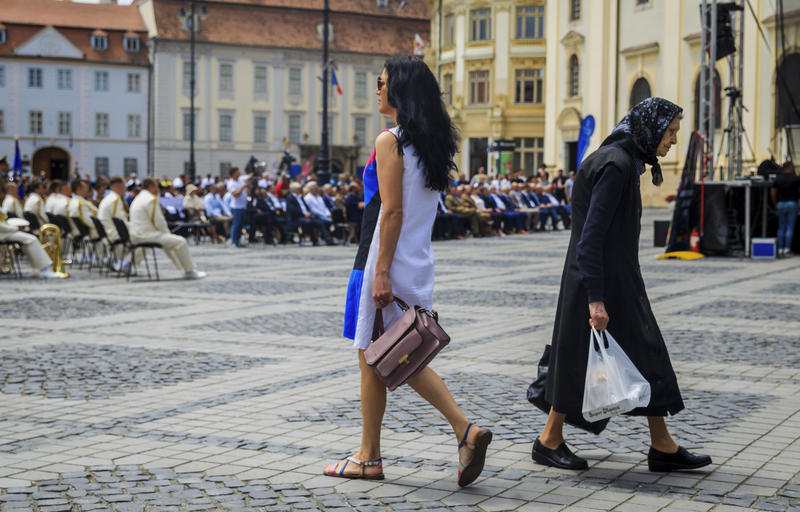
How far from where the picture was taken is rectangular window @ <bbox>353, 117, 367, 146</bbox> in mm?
84250

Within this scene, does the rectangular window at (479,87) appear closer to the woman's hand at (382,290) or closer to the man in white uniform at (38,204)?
the man in white uniform at (38,204)

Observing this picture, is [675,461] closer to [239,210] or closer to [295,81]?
[239,210]

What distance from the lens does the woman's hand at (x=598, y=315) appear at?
5.24 metres

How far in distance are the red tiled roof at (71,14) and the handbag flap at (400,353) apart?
78656 millimetres

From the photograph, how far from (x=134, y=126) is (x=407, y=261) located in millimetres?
77311

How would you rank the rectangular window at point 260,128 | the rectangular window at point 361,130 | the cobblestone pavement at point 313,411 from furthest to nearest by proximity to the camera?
1. the rectangular window at point 361,130
2. the rectangular window at point 260,128
3. the cobblestone pavement at point 313,411

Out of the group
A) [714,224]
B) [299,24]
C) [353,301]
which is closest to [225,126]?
[299,24]

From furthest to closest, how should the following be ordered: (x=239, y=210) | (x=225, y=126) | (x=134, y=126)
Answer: (x=225, y=126) < (x=134, y=126) < (x=239, y=210)


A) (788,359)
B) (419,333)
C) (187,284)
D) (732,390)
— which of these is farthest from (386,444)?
(187,284)

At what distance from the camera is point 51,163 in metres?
79.4

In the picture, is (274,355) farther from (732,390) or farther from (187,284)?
(187,284)

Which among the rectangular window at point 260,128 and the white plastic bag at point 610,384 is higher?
the rectangular window at point 260,128

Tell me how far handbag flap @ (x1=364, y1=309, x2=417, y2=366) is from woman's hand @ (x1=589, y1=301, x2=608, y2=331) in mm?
832

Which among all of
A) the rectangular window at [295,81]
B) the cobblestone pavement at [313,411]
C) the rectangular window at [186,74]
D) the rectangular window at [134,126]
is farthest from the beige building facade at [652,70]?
the rectangular window at [134,126]
